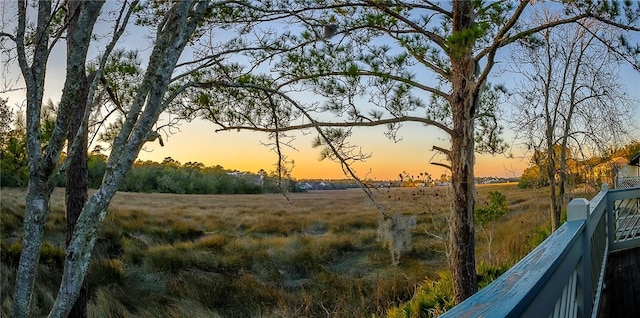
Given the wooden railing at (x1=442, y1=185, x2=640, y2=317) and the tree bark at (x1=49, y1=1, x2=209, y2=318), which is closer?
the wooden railing at (x1=442, y1=185, x2=640, y2=317)

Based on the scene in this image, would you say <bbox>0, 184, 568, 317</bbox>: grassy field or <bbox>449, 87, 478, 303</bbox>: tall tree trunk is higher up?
<bbox>449, 87, 478, 303</bbox>: tall tree trunk

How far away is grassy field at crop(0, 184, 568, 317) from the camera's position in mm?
8805

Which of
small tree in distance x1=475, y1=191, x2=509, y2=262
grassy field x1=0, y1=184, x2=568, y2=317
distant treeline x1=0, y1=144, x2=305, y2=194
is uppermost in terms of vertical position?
distant treeline x1=0, y1=144, x2=305, y2=194

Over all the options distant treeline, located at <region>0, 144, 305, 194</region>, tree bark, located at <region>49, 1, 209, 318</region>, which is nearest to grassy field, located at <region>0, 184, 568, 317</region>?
distant treeline, located at <region>0, 144, 305, 194</region>

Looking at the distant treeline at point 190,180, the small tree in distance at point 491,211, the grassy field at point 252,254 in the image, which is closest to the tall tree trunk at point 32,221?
the grassy field at point 252,254

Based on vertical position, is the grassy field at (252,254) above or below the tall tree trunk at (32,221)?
below

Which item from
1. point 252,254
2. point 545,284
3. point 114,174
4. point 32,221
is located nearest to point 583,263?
point 545,284

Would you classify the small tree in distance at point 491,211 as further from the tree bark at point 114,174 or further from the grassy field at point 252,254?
the tree bark at point 114,174

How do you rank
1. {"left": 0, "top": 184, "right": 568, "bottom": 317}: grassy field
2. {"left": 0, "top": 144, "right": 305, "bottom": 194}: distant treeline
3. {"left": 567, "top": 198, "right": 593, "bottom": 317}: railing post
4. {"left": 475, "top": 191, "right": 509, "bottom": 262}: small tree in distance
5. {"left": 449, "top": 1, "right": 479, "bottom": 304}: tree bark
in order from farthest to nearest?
{"left": 0, "top": 144, "right": 305, "bottom": 194}: distant treeline < {"left": 475, "top": 191, "right": 509, "bottom": 262}: small tree in distance < {"left": 0, "top": 184, "right": 568, "bottom": 317}: grassy field < {"left": 449, "top": 1, "right": 479, "bottom": 304}: tree bark < {"left": 567, "top": 198, "right": 593, "bottom": 317}: railing post

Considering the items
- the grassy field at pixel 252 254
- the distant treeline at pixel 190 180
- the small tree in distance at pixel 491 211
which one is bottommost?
the grassy field at pixel 252 254

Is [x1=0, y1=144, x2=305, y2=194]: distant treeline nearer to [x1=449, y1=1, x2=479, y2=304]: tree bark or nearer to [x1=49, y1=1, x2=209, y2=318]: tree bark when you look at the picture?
[x1=449, y1=1, x2=479, y2=304]: tree bark

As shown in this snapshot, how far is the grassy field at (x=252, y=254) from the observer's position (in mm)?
8805

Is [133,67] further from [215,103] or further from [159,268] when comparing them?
[159,268]

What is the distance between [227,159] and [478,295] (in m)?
11.6
